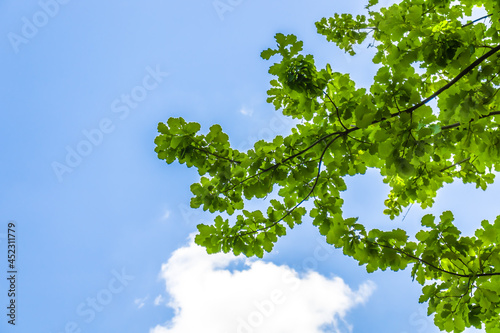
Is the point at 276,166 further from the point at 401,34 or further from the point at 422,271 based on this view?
the point at 401,34

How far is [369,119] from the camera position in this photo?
2.13 meters

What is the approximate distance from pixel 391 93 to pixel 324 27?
11.9 ft

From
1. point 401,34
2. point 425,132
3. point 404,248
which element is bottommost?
point 404,248

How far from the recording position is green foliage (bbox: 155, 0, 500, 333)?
217 centimetres

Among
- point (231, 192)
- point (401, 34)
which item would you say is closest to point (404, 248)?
point (231, 192)

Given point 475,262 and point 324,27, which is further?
point 324,27

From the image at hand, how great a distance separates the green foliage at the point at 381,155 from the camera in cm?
217

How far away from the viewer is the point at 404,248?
2277mm

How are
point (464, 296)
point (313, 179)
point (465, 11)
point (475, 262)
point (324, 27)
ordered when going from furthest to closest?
point (324, 27) → point (465, 11) → point (313, 179) → point (475, 262) → point (464, 296)

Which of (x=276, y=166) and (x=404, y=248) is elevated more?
(x=276, y=166)

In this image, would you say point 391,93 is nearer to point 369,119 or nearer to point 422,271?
point 369,119

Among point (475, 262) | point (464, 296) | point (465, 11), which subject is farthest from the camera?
point (465, 11)

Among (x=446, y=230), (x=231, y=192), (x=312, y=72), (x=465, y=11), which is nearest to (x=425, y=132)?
(x=446, y=230)

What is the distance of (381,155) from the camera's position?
232cm
